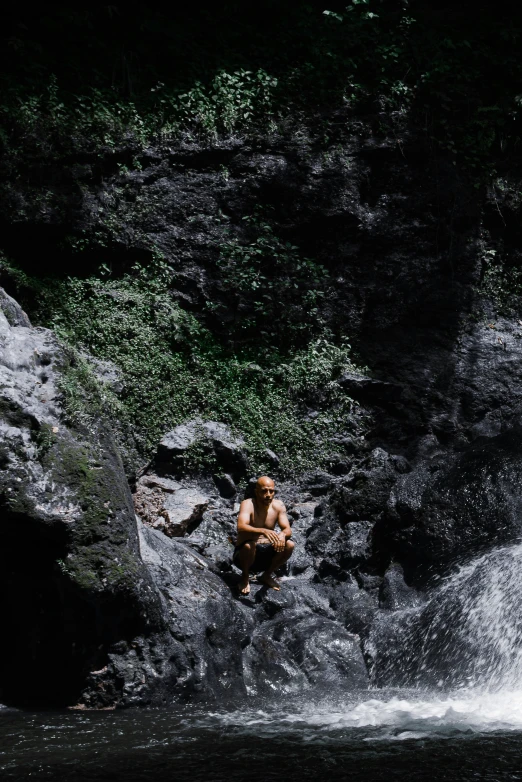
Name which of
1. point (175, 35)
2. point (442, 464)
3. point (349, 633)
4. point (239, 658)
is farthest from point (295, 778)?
point (175, 35)

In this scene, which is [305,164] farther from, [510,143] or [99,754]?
[99,754]

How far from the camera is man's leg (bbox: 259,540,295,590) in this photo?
8.13 meters

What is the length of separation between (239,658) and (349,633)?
1.33 meters

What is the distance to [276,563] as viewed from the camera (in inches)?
321

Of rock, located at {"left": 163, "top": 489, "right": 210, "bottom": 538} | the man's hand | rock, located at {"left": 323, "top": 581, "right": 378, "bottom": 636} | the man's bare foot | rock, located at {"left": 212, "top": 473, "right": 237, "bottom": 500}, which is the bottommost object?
rock, located at {"left": 323, "top": 581, "right": 378, "bottom": 636}

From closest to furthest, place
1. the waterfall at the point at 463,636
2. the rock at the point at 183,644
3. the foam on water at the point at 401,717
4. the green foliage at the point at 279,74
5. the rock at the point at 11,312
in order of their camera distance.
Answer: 1. the foam on water at the point at 401,717
2. the rock at the point at 183,644
3. the waterfall at the point at 463,636
4. the rock at the point at 11,312
5. the green foliage at the point at 279,74

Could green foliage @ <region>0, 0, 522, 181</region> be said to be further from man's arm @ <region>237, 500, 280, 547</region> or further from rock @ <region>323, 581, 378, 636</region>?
rock @ <region>323, 581, 378, 636</region>

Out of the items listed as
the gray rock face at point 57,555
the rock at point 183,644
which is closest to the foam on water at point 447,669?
the rock at point 183,644

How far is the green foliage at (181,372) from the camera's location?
387 inches

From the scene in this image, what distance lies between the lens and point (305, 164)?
11.8 m

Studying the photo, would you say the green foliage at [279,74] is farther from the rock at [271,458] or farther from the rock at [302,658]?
the rock at [302,658]

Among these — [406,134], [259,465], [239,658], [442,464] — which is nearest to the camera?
[239,658]

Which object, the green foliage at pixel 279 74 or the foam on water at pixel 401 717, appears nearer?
the foam on water at pixel 401 717

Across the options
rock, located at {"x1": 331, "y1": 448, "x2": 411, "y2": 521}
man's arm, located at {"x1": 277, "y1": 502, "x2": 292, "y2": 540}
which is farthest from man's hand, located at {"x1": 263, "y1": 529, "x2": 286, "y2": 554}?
rock, located at {"x1": 331, "y1": 448, "x2": 411, "y2": 521}
